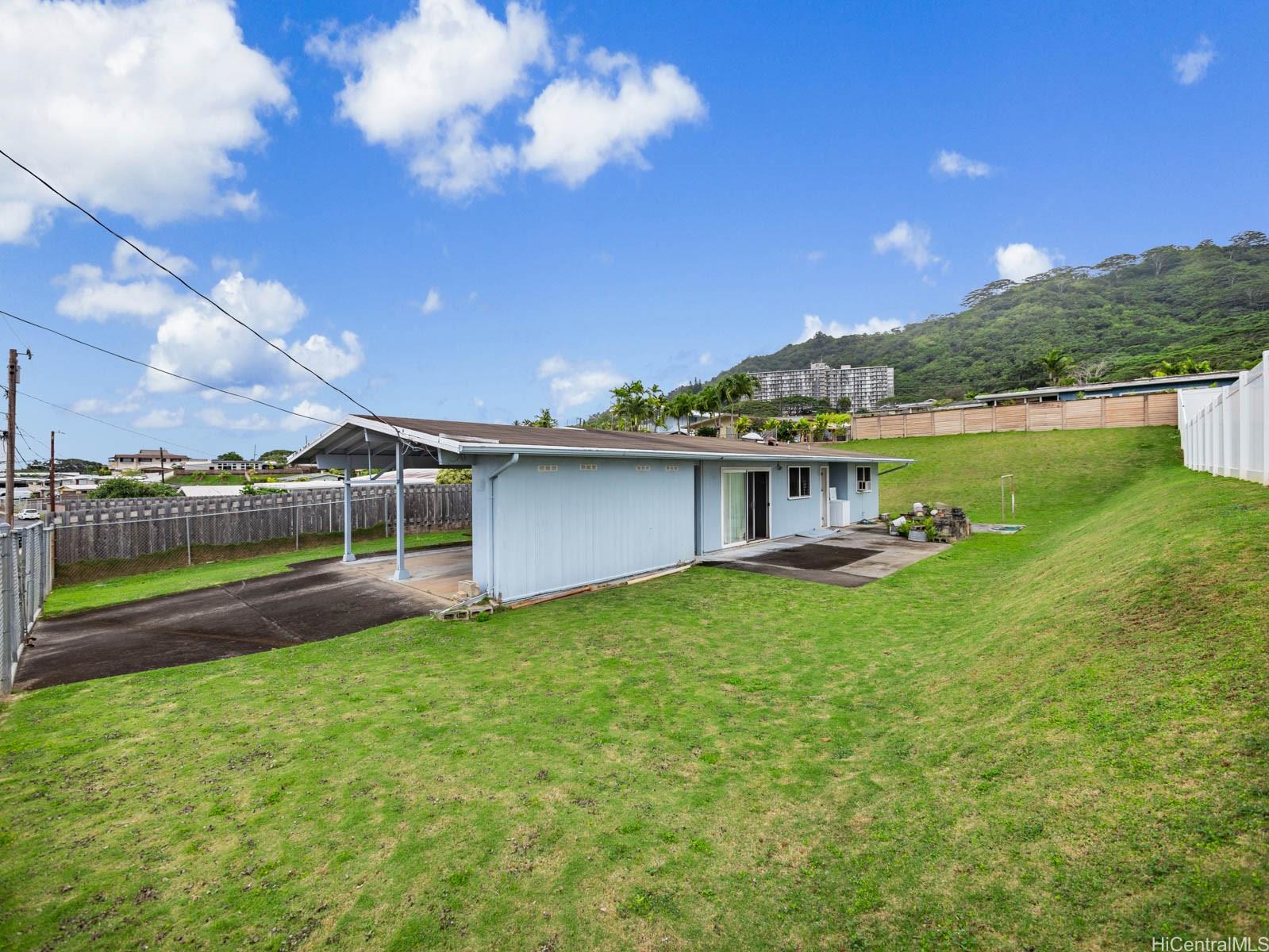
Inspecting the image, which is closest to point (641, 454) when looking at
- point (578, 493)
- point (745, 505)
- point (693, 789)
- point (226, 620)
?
point (578, 493)

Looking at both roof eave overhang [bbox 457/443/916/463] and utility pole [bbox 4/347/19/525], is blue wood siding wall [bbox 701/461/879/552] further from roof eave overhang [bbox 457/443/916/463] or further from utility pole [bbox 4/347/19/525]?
utility pole [bbox 4/347/19/525]

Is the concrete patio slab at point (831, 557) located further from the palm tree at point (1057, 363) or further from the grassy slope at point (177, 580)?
the palm tree at point (1057, 363)

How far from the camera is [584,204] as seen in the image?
33.0 meters

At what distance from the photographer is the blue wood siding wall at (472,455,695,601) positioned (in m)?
8.67

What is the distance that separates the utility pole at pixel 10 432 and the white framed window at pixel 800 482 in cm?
1965

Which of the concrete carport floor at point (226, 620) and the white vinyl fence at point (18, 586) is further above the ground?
the white vinyl fence at point (18, 586)

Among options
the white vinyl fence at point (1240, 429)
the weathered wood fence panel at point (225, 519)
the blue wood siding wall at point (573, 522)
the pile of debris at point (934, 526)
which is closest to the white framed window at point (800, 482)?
the pile of debris at point (934, 526)

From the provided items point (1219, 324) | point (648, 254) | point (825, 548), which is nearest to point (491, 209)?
point (648, 254)

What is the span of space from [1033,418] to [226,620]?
122 ft

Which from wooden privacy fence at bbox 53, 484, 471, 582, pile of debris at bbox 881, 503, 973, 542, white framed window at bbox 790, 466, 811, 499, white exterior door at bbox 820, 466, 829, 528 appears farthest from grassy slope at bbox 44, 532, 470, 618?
pile of debris at bbox 881, 503, 973, 542

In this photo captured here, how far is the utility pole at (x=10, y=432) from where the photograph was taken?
42.8ft

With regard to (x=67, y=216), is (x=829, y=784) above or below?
below

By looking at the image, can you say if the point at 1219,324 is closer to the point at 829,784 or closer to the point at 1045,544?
the point at 1045,544

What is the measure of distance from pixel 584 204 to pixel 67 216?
30.3 meters
